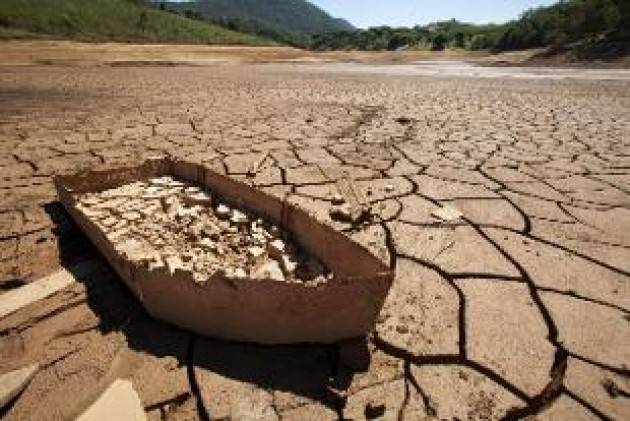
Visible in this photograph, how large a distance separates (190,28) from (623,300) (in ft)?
133

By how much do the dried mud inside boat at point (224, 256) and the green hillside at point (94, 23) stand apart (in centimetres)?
2258

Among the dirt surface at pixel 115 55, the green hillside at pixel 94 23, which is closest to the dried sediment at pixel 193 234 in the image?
the dirt surface at pixel 115 55

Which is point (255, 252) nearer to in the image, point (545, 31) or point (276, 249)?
point (276, 249)

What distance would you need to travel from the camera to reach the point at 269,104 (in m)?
5.99

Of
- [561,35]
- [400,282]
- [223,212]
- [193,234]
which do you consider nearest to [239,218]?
[223,212]

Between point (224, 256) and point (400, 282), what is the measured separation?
67 cm

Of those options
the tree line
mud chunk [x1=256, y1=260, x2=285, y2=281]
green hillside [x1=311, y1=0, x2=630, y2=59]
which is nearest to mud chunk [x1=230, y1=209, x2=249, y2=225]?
mud chunk [x1=256, y1=260, x2=285, y2=281]

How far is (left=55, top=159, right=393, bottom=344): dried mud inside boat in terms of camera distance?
1354 mm

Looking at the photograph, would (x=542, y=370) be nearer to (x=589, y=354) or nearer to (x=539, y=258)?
(x=589, y=354)

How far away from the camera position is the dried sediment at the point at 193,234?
1.78m

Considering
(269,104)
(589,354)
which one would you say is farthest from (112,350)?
(269,104)

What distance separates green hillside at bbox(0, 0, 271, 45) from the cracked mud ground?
21.9 meters

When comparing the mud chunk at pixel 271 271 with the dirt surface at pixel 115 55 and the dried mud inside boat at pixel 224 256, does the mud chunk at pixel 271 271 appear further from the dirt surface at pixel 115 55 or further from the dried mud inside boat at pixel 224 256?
the dirt surface at pixel 115 55

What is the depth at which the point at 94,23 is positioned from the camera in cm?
3028
